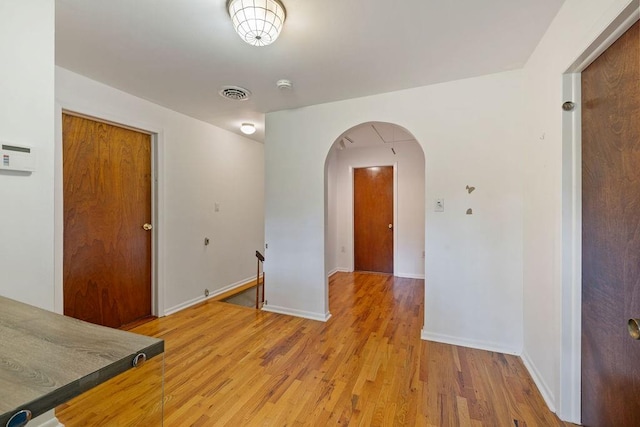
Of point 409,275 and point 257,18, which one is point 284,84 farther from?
point 409,275

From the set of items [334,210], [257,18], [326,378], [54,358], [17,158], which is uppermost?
[257,18]

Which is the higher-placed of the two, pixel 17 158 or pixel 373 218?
pixel 17 158

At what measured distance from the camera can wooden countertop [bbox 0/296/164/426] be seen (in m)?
0.48

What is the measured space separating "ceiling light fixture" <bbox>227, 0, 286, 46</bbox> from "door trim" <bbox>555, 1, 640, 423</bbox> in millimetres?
1581

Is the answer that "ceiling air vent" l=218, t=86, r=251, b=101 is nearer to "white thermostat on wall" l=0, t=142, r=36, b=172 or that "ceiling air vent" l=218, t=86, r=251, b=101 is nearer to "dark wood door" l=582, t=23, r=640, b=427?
"white thermostat on wall" l=0, t=142, r=36, b=172

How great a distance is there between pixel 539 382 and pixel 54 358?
8.15ft

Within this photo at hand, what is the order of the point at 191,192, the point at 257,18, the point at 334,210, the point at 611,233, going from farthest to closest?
the point at 334,210
the point at 191,192
the point at 257,18
the point at 611,233

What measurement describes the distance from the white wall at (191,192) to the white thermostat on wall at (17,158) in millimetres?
1104

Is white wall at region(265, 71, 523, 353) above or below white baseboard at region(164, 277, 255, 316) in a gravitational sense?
above

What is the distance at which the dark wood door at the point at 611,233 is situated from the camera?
3.61 feet

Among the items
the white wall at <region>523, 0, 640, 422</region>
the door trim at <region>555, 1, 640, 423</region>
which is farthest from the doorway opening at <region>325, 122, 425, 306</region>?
the door trim at <region>555, 1, 640, 423</region>

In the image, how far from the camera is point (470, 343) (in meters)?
2.35

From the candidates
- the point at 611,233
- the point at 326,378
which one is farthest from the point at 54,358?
the point at 611,233

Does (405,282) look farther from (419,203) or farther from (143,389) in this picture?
(143,389)
